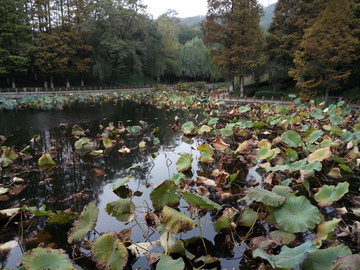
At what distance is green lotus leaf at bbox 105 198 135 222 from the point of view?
2168 mm

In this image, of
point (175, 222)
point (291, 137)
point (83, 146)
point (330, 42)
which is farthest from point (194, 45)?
point (175, 222)

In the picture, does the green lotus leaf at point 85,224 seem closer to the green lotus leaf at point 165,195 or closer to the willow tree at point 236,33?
the green lotus leaf at point 165,195

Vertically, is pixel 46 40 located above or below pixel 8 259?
above

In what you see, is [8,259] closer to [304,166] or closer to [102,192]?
[102,192]

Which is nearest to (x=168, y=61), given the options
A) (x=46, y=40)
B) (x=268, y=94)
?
(x=46, y=40)

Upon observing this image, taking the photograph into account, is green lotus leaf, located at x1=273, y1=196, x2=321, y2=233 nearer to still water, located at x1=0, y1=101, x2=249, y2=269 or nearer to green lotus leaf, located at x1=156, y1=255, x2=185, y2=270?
still water, located at x1=0, y1=101, x2=249, y2=269

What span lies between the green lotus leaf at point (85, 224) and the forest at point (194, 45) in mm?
13011

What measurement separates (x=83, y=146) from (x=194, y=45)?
36.7 m

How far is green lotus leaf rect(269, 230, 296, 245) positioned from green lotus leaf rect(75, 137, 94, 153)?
3.96m

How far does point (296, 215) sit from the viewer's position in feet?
6.39

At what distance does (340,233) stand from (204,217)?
1.19 m

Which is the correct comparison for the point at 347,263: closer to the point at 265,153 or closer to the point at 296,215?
the point at 296,215

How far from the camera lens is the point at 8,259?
1.94m

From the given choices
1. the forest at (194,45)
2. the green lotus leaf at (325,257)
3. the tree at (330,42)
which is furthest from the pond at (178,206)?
the forest at (194,45)
